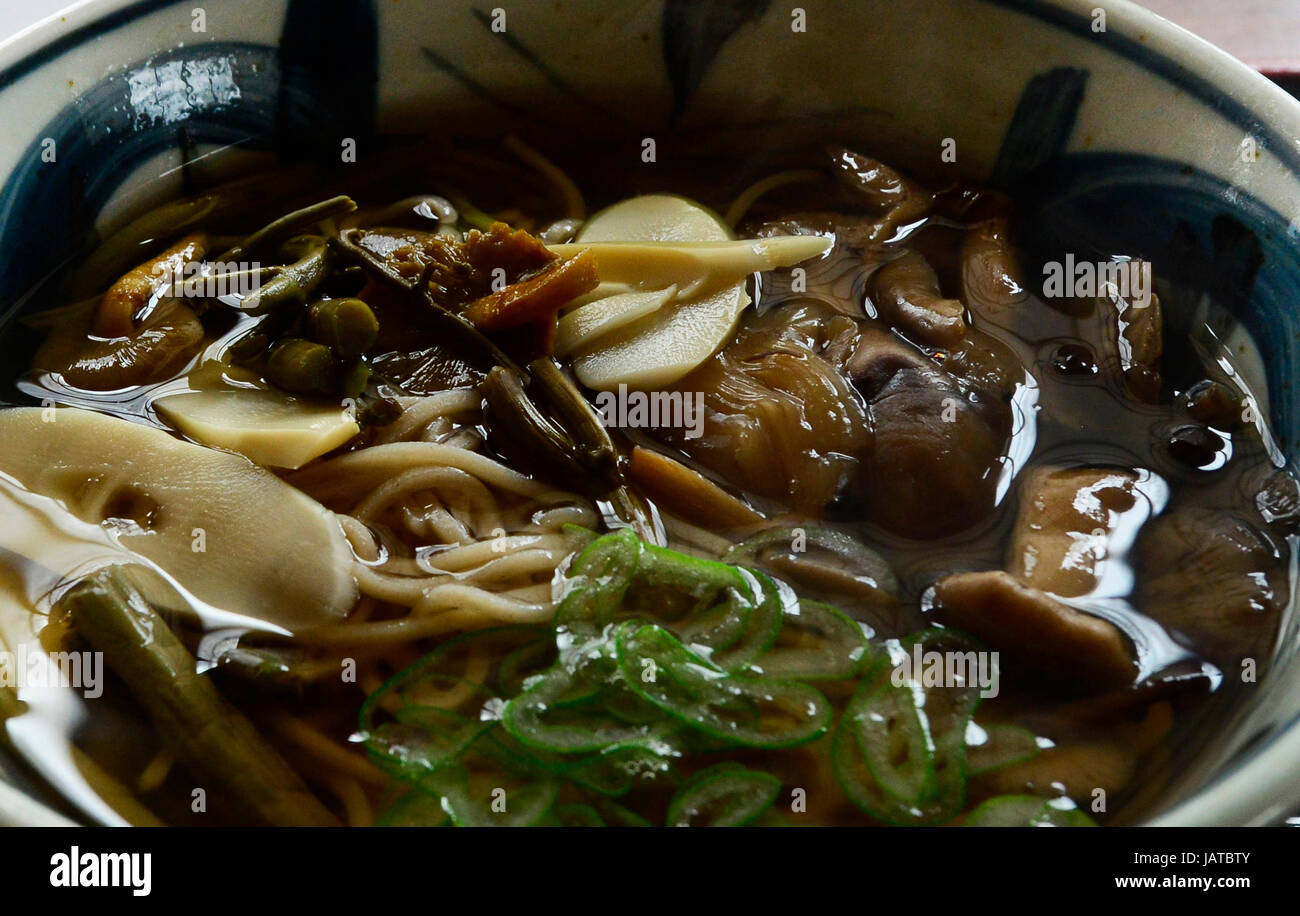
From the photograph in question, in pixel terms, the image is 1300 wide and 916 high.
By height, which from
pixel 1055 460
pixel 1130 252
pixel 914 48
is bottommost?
pixel 1055 460

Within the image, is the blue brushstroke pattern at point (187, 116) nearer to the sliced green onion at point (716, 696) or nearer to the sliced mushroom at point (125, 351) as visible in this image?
the sliced mushroom at point (125, 351)

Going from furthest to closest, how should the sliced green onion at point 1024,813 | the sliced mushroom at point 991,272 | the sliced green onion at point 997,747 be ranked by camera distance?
the sliced mushroom at point 991,272
the sliced green onion at point 997,747
the sliced green onion at point 1024,813

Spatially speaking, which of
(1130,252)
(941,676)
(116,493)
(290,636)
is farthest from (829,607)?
(116,493)

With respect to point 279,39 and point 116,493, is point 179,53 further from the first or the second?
point 116,493

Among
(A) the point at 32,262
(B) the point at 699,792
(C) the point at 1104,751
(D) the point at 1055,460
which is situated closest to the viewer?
(B) the point at 699,792

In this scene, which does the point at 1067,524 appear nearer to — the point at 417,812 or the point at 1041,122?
the point at 1041,122

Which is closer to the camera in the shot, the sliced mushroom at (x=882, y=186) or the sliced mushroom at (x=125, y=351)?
the sliced mushroom at (x=125, y=351)

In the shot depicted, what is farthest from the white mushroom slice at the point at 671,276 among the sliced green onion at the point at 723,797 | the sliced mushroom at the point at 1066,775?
the sliced mushroom at the point at 1066,775
